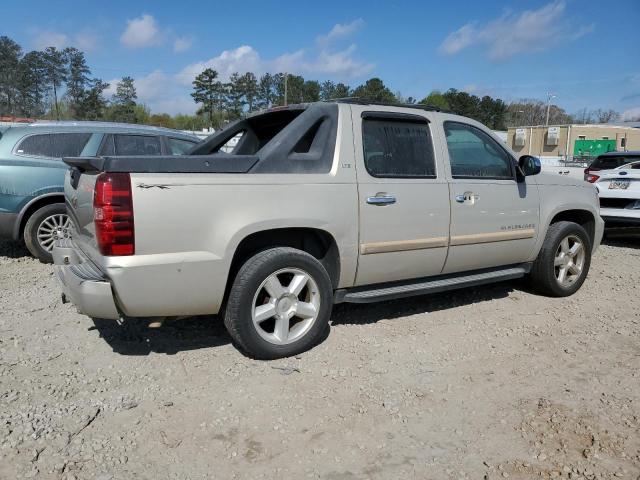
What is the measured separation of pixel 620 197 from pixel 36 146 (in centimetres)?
832

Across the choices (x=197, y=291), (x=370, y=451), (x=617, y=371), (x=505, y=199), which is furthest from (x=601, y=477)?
(x=505, y=199)

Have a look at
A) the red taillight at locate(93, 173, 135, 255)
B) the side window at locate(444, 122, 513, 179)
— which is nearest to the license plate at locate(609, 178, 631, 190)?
Answer: the side window at locate(444, 122, 513, 179)

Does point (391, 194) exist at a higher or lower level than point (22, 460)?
higher

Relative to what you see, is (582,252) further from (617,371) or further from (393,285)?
(393,285)

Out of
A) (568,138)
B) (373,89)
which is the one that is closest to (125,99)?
(373,89)

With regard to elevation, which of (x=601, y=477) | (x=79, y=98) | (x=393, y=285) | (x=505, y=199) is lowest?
(x=601, y=477)

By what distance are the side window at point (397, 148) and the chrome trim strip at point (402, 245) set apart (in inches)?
21.0

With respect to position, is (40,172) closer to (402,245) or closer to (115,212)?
(115,212)

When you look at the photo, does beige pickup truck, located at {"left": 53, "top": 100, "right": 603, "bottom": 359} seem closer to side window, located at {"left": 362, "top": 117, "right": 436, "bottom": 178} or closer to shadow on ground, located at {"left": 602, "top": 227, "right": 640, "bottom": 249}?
side window, located at {"left": 362, "top": 117, "right": 436, "bottom": 178}

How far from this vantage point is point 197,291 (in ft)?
11.2

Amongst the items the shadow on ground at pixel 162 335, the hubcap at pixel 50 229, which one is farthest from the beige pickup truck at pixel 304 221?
the hubcap at pixel 50 229

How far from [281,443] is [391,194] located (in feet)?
6.87

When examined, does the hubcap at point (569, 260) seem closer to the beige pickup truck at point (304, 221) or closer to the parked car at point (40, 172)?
the beige pickup truck at point (304, 221)

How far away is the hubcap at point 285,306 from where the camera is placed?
3.70 meters
